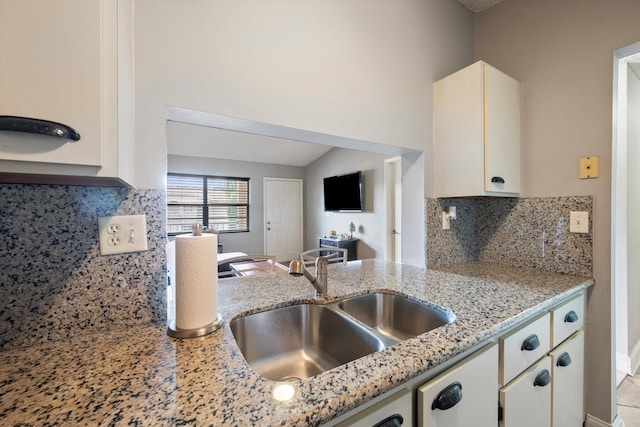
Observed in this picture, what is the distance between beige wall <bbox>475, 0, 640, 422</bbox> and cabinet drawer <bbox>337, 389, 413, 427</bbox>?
1.40 m

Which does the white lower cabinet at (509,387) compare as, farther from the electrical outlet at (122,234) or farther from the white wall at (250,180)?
the white wall at (250,180)

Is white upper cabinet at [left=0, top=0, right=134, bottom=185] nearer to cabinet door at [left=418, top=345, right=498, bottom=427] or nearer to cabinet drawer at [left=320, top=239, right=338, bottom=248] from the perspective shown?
cabinet door at [left=418, top=345, right=498, bottom=427]

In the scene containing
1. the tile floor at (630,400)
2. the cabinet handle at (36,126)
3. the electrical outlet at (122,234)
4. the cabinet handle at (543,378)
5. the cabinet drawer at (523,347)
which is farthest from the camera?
the tile floor at (630,400)

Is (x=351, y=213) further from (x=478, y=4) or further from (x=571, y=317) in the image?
(x=571, y=317)

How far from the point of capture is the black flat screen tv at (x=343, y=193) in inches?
192

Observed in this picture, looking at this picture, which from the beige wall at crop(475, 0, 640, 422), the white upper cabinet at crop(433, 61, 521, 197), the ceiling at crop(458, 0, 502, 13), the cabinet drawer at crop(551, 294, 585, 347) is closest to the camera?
the cabinet drawer at crop(551, 294, 585, 347)

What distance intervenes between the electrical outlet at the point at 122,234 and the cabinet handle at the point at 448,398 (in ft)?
3.18

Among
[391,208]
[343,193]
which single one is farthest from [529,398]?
[343,193]

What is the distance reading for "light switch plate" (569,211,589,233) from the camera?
1.39m

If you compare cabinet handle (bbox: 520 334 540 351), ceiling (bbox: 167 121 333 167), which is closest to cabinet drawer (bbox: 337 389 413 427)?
cabinet handle (bbox: 520 334 540 351)

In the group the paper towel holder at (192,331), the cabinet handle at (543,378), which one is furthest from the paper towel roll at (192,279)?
the cabinet handle at (543,378)

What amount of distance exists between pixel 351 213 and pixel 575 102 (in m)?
3.86

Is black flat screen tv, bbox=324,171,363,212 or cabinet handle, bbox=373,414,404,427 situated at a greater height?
black flat screen tv, bbox=324,171,363,212

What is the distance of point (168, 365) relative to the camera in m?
0.65
